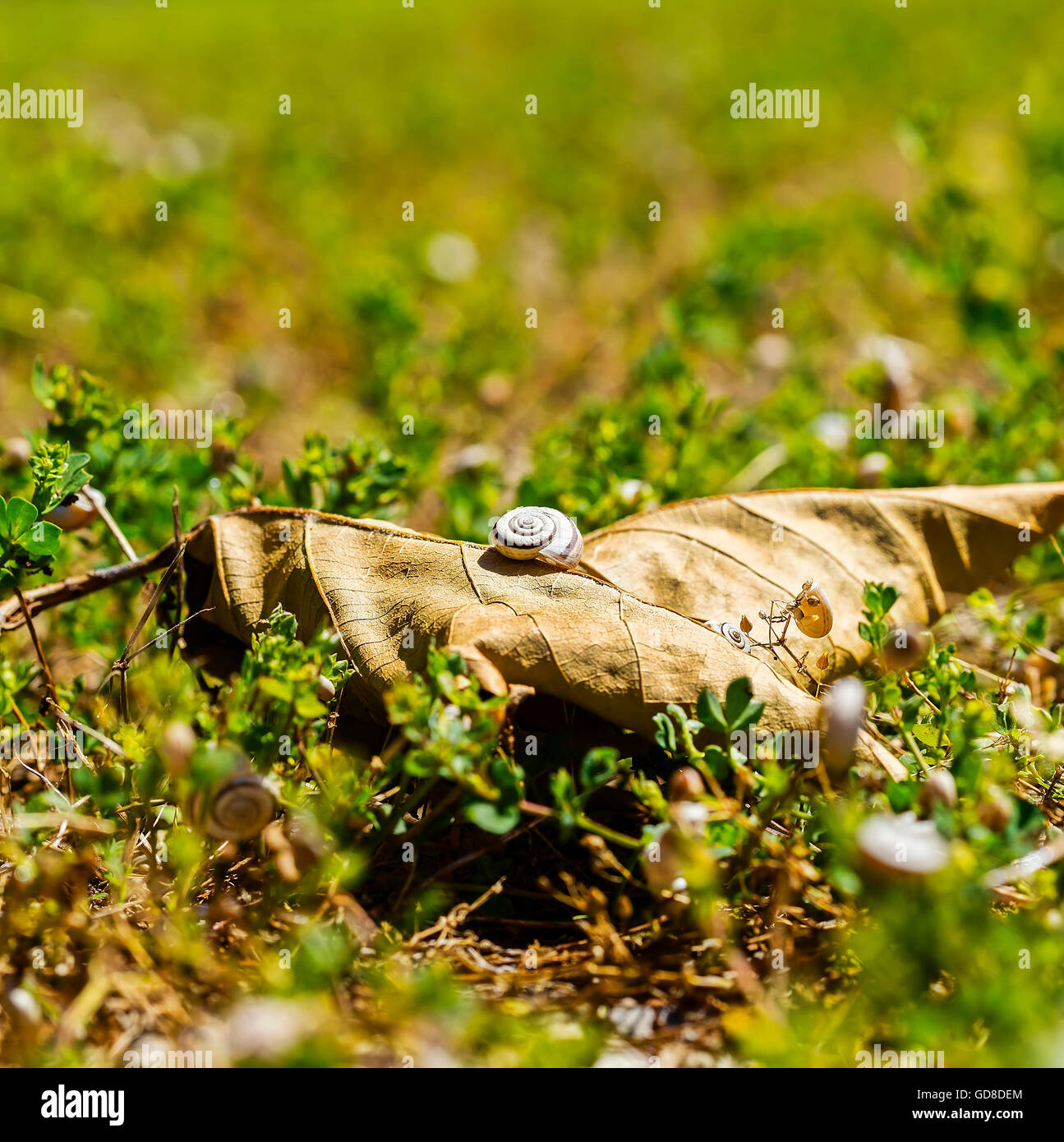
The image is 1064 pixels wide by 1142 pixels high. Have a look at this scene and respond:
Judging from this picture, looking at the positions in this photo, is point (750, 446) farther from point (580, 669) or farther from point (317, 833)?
point (317, 833)

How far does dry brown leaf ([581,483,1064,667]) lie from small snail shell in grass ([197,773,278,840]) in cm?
79

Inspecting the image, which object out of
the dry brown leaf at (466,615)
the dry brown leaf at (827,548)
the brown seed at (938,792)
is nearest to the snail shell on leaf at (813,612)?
the dry brown leaf at (827,548)

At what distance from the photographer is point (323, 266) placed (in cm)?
499

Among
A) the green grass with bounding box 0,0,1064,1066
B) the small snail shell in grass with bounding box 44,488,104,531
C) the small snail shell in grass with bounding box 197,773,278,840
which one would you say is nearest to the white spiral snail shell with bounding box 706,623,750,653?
the green grass with bounding box 0,0,1064,1066

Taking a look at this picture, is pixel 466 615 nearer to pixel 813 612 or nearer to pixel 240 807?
pixel 240 807

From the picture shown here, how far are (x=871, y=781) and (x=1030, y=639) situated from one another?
74 cm

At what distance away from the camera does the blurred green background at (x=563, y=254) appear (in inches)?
124

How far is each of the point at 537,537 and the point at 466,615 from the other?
222 mm

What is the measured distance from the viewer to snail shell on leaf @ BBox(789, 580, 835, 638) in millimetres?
1898

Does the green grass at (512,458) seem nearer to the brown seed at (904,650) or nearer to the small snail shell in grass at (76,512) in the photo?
the brown seed at (904,650)

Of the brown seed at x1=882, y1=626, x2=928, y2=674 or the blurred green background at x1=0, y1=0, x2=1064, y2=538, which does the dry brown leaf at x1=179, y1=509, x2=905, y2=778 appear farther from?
the blurred green background at x1=0, y1=0, x2=1064, y2=538

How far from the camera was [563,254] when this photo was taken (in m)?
5.31
